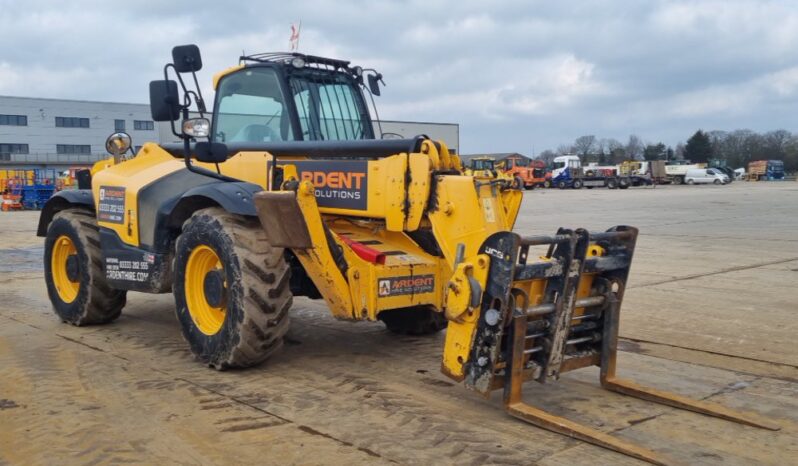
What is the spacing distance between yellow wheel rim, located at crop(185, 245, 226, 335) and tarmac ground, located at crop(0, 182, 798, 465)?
38cm

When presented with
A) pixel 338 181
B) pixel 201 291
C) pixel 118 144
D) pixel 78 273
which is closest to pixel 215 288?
pixel 201 291

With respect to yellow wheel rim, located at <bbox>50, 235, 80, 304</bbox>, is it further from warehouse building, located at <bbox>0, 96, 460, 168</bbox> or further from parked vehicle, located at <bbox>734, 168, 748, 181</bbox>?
parked vehicle, located at <bbox>734, 168, 748, 181</bbox>

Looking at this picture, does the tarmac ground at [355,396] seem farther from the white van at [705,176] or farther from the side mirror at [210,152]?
the white van at [705,176]

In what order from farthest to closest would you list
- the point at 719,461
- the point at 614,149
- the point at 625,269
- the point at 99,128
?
the point at 614,149, the point at 99,128, the point at 625,269, the point at 719,461

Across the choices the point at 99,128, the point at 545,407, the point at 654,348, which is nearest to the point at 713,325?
the point at 654,348

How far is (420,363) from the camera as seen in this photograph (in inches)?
239

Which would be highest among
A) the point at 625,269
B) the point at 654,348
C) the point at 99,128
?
the point at 99,128

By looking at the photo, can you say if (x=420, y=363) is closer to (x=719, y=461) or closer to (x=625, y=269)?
(x=625, y=269)

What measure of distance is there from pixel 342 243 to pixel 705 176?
214 feet

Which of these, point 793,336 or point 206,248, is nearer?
point 206,248

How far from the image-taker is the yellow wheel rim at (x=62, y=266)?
8023 millimetres

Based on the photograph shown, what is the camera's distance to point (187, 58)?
5824 millimetres

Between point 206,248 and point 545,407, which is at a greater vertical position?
point 206,248

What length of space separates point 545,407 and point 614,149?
295 feet
